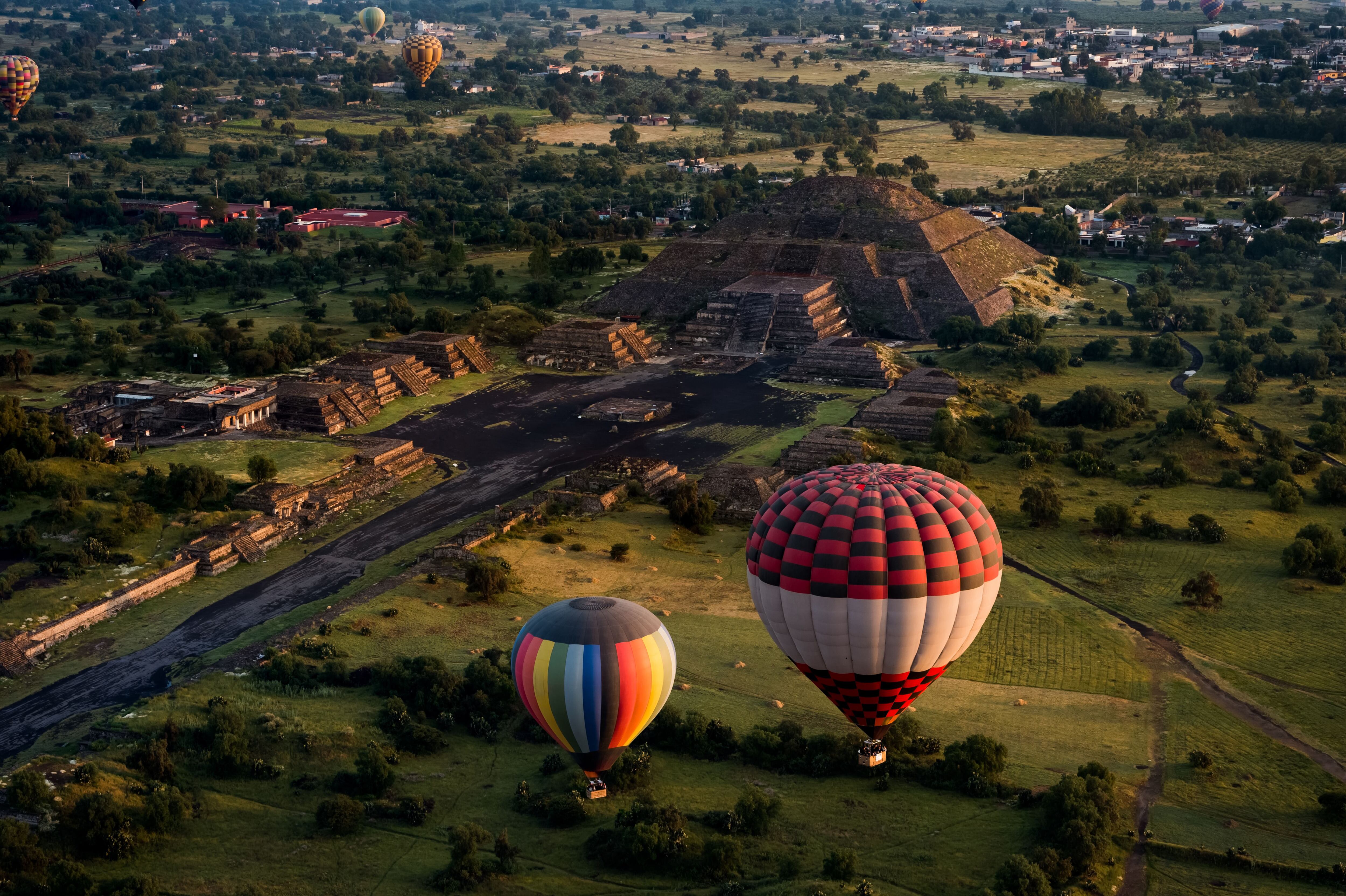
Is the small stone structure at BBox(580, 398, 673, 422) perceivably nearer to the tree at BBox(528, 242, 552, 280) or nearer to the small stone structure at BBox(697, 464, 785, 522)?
the small stone structure at BBox(697, 464, 785, 522)

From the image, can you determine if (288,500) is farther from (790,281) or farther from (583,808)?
(790,281)

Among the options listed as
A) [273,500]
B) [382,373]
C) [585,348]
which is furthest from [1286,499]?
[382,373]

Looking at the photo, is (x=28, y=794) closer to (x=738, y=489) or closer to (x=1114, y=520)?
(x=738, y=489)

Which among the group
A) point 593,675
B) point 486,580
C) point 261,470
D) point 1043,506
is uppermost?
point 593,675

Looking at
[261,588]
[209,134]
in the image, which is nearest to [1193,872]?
[261,588]

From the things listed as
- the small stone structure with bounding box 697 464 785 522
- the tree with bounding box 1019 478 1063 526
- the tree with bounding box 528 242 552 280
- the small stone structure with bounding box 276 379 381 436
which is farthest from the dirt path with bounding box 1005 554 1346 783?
the tree with bounding box 528 242 552 280
